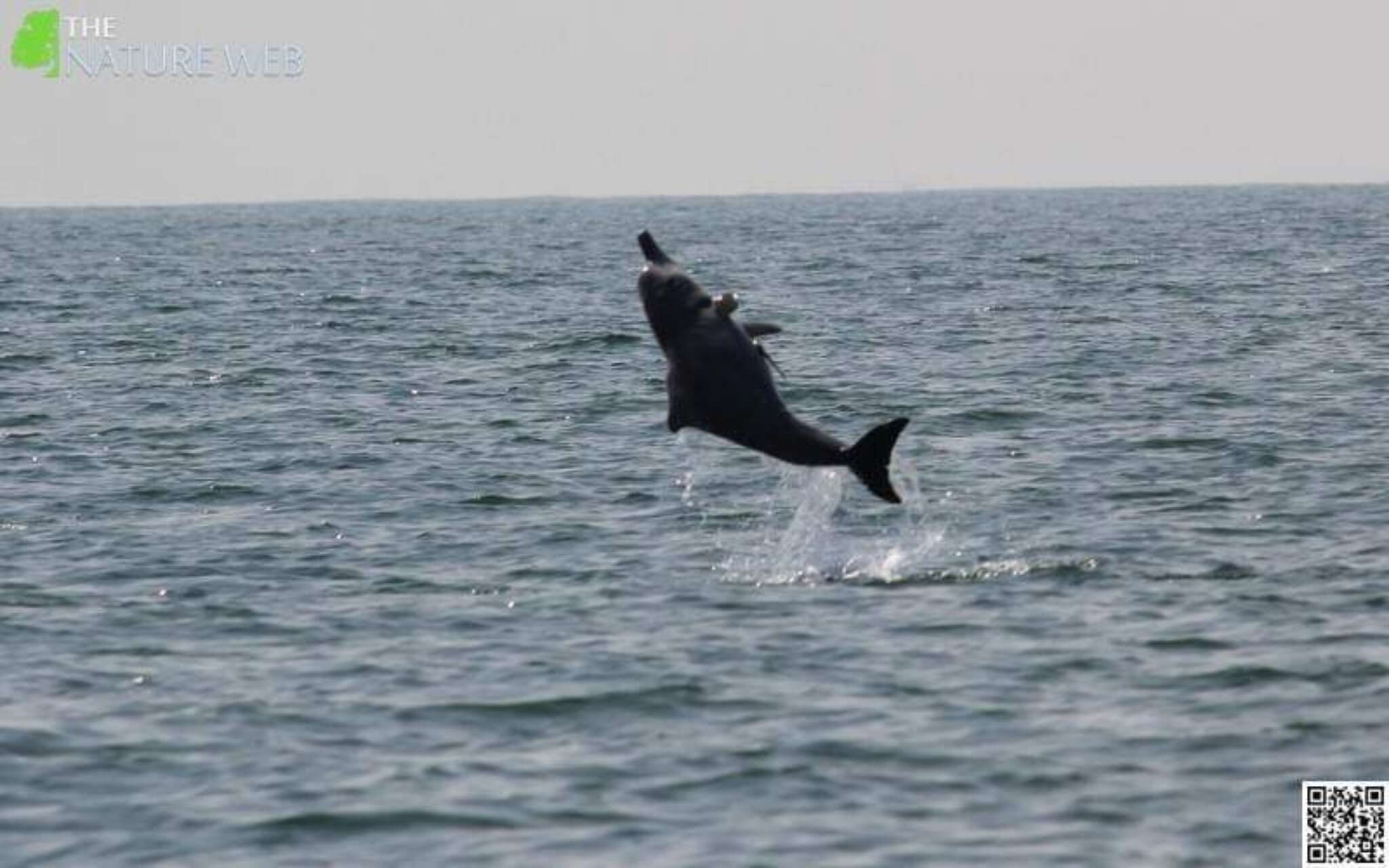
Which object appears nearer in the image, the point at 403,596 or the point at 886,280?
the point at 403,596

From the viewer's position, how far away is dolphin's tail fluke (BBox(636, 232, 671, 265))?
1955 centimetres

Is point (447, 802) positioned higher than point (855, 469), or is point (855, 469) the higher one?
point (855, 469)

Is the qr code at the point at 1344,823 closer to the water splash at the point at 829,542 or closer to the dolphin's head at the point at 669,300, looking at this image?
the dolphin's head at the point at 669,300

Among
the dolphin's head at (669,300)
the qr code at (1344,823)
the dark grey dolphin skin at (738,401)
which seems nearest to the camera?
the qr code at (1344,823)

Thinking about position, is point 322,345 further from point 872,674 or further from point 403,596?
point 872,674

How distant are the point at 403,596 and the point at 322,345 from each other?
30.5 metres

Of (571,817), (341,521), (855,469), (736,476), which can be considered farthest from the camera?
(736,476)

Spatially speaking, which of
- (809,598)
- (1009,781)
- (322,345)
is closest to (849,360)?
(322,345)

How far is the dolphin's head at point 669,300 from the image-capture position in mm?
19469

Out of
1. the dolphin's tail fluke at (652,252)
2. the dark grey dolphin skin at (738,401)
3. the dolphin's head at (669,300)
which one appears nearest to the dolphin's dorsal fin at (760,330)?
the dark grey dolphin skin at (738,401)

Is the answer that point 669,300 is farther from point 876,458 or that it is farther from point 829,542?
point 829,542

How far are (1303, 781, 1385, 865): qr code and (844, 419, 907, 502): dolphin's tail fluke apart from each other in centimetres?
401

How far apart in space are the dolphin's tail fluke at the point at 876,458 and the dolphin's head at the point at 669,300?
166 centimetres

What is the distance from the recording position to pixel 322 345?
52.9 m
